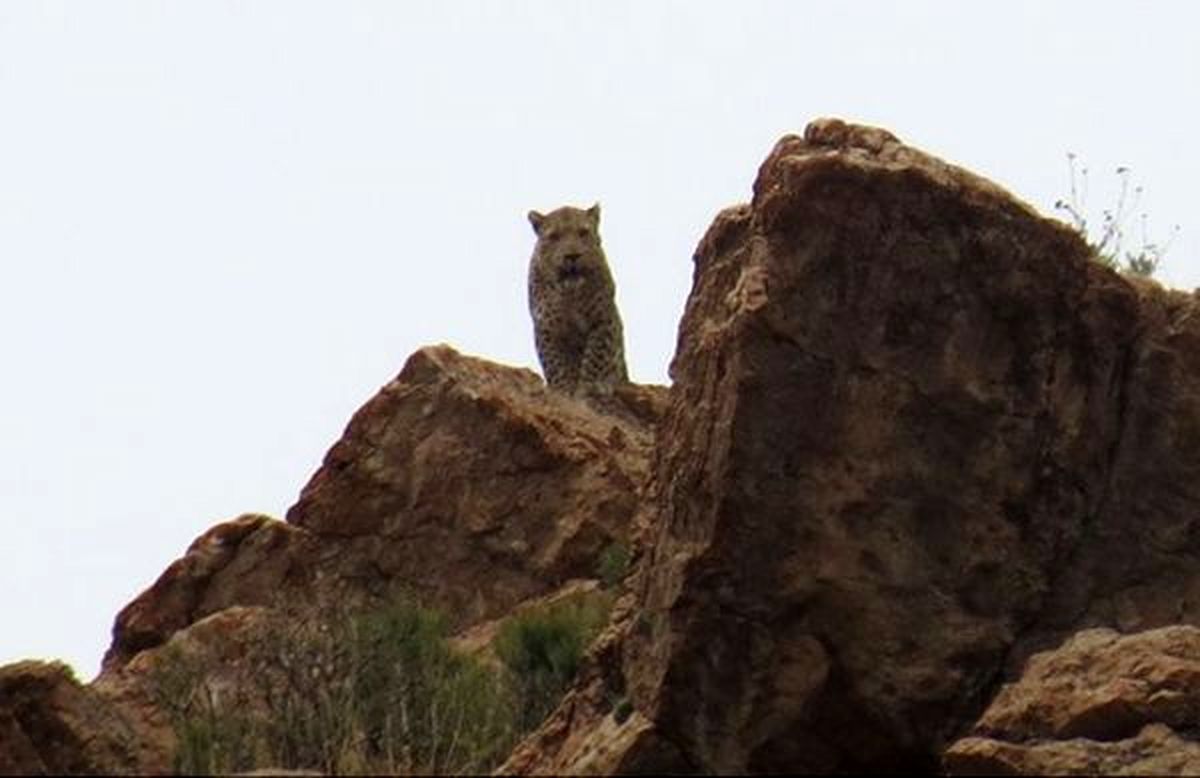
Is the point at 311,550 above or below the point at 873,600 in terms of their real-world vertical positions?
above

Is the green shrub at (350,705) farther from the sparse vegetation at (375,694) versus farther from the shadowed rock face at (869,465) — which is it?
the shadowed rock face at (869,465)

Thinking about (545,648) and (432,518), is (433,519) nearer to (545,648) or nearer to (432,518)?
(432,518)

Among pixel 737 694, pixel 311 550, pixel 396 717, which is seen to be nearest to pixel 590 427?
pixel 311 550

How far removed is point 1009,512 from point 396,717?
3.19 meters

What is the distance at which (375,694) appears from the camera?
1797cm

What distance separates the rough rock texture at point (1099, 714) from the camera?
580 inches

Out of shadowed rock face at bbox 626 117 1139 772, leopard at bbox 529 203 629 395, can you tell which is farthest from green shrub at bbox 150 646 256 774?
leopard at bbox 529 203 629 395

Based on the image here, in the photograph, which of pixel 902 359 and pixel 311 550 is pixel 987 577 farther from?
pixel 311 550

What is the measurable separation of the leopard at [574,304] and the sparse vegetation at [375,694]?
6630 mm

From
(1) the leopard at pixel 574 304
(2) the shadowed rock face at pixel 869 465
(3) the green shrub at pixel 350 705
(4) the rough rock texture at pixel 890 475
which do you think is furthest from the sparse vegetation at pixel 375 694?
(1) the leopard at pixel 574 304

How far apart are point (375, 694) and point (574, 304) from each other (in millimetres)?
9640

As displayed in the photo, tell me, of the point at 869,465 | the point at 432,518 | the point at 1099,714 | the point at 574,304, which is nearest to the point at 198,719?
the point at 869,465

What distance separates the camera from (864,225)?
16.6 meters

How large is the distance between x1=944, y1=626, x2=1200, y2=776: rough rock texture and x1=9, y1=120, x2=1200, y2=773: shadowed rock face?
3cm
